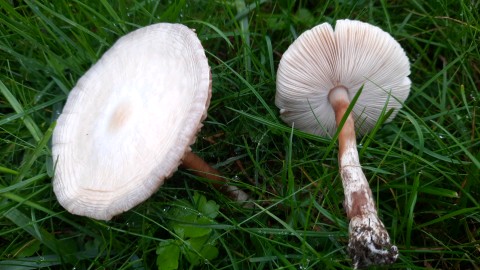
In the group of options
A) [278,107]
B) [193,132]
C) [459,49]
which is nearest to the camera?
[193,132]

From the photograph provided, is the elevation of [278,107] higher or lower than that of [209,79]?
lower

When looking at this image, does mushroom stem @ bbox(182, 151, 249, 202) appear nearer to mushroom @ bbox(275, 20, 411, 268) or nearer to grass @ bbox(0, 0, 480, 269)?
grass @ bbox(0, 0, 480, 269)

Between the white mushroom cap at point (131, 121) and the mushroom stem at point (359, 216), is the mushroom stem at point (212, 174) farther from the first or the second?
the mushroom stem at point (359, 216)

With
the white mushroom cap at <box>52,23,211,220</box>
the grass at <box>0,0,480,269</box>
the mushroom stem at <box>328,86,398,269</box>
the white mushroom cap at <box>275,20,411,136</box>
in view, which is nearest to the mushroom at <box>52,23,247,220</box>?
the white mushroom cap at <box>52,23,211,220</box>

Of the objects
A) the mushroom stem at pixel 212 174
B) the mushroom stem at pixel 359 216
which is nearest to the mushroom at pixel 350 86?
the mushroom stem at pixel 359 216

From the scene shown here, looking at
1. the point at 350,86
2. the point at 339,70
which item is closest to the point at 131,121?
the point at 339,70

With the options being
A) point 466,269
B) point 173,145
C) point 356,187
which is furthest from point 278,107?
point 466,269

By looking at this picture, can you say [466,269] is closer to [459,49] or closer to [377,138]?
[377,138]

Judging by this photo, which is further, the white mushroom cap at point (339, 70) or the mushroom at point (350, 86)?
the white mushroom cap at point (339, 70)
